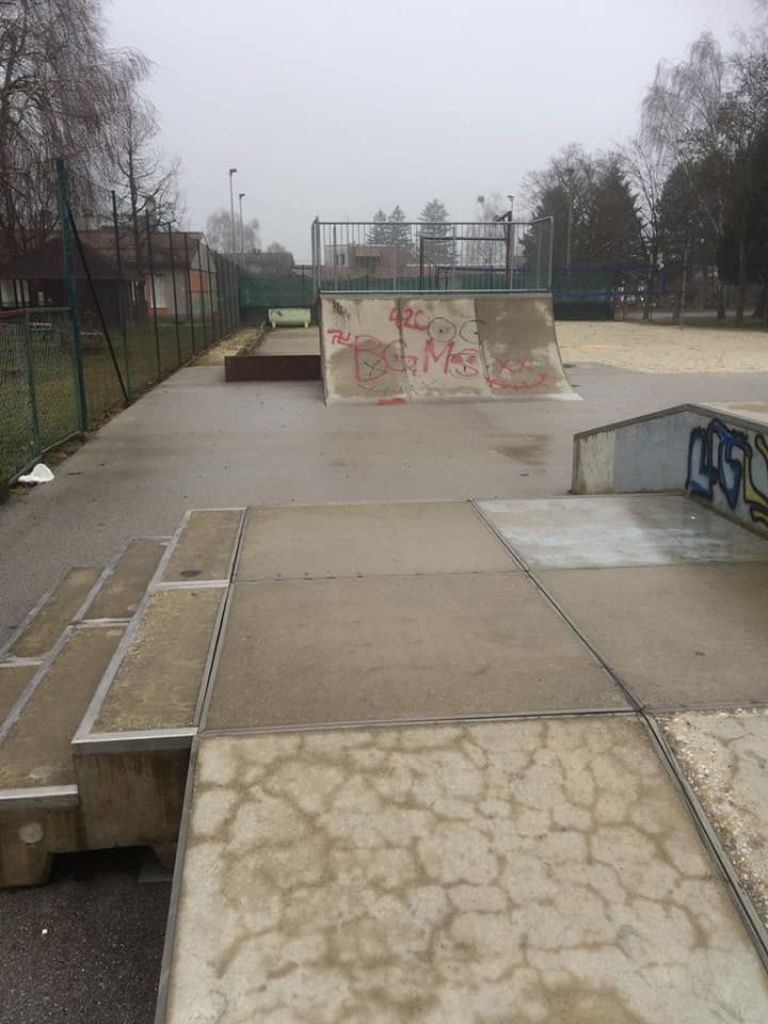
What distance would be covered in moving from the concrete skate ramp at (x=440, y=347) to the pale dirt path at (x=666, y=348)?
524 centimetres

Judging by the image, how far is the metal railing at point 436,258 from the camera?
55.1 feet

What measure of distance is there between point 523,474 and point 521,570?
15.2 feet

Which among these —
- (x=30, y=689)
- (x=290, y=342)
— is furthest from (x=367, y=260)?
(x=30, y=689)

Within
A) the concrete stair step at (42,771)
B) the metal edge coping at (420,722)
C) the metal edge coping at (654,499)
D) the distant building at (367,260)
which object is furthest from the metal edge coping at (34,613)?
the distant building at (367,260)

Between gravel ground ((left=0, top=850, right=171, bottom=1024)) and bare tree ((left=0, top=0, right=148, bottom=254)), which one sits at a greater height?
bare tree ((left=0, top=0, right=148, bottom=254))

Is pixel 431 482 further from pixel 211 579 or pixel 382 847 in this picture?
pixel 382 847

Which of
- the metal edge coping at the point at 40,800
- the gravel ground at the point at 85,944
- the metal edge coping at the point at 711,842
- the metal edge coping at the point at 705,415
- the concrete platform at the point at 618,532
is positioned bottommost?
the gravel ground at the point at 85,944

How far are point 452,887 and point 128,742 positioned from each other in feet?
3.72

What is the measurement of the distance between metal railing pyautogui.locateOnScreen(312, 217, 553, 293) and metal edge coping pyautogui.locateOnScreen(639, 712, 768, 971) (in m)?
14.8

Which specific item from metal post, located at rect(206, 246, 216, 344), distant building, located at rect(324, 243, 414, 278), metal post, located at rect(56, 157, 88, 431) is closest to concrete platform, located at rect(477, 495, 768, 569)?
metal post, located at rect(56, 157, 88, 431)

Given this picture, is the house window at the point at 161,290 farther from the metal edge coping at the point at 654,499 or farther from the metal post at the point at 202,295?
the metal edge coping at the point at 654,499

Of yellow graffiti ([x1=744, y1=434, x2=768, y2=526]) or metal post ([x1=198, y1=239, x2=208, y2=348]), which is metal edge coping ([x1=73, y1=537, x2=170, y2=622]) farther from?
metal post ([x1=198, y1=239, x2=208, y2=348])

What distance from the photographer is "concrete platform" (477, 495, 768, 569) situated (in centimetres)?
430

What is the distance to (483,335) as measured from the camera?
15.2 meters
